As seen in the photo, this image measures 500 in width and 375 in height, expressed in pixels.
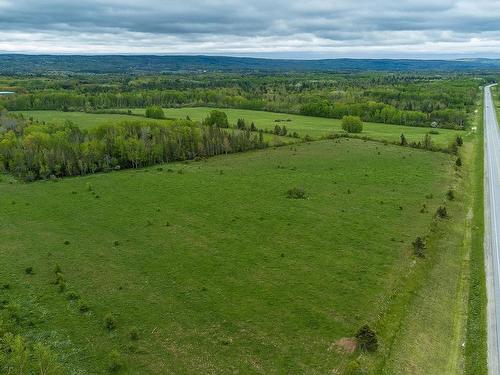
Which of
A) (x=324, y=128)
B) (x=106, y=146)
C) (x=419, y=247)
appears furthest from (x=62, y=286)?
(x=324, y=128)

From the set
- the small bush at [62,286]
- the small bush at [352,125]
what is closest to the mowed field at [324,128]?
the small bush at [352,125]

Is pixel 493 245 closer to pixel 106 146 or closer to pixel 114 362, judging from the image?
pixel 114 362

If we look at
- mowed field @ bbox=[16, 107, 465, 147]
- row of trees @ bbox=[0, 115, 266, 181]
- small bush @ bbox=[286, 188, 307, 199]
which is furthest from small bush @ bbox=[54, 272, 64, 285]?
mowed field @ bbox=[16, 107, 465, 147]

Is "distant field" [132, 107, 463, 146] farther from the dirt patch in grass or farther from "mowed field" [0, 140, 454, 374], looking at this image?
the dirt patch in grass

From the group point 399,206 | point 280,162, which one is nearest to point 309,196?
point 399,206

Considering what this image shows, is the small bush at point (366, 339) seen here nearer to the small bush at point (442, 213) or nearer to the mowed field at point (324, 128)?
the small bush at point (442, 213)

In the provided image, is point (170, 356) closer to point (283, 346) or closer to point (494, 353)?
point (283, 346)
